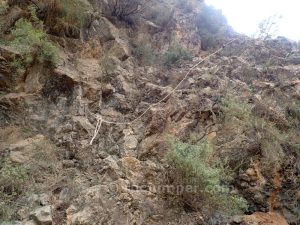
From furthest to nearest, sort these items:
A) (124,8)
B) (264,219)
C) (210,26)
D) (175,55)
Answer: (210,26)
(124,8)
(175,55)
(264,219)

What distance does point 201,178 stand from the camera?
16.3 ft

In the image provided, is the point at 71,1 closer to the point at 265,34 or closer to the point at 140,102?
the point at 140,102

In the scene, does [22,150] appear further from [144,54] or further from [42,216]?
[144,54]

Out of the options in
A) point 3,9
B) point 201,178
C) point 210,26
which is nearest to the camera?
point 201,178

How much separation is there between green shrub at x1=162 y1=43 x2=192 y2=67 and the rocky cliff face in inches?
8.0

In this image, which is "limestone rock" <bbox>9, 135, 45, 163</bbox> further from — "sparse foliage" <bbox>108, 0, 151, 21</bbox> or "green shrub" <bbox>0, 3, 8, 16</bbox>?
"sparse foliage" <bbox>108, 0, 151, 21</bbox>

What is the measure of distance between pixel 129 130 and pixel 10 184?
2.40 meters

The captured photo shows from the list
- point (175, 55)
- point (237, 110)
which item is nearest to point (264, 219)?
point (237, 110)

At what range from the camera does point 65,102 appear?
21.8 ft

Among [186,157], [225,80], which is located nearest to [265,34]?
[225,80]

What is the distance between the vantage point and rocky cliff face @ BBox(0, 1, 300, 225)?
5031 mm

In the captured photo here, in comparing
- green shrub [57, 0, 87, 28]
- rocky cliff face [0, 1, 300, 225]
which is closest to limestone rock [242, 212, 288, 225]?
rocky cliff face [0, 1, 300, 225]

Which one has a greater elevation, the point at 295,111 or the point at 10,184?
the point at 295,111

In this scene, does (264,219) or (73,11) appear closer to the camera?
(264,219)
